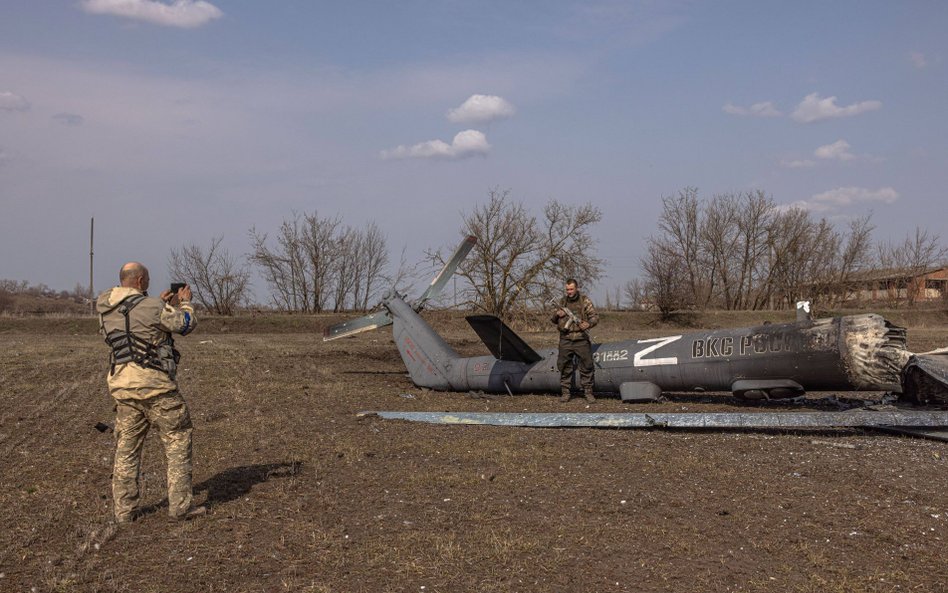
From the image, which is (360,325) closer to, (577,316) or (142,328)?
(577,316)

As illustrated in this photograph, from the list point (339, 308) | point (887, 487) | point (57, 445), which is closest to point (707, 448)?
point (887, 487)

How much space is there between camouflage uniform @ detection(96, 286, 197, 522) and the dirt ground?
0.99ft

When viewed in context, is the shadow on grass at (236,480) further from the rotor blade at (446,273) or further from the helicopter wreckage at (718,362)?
the rotor blade at (446,273)

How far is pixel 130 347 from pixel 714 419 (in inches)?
276

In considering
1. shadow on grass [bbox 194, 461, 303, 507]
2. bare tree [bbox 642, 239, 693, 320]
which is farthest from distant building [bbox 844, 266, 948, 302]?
shadow on grass [bbox 194, 461, 303, 507]

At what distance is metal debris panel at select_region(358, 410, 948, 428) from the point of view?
899 centimetres

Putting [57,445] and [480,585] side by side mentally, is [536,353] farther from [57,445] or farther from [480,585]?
[480,585]

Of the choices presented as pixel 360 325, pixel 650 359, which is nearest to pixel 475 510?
pixel 650 359

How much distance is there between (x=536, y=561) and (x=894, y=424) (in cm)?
623

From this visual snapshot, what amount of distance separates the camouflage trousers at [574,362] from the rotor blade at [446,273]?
144 inches

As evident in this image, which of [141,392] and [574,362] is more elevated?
[141,392]

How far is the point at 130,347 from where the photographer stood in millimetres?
5867

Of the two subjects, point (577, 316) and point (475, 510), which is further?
point (577, 316)

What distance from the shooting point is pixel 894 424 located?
899 centimetres
